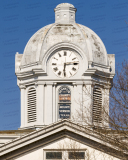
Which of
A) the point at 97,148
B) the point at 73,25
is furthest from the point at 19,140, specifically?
the point at 73,25

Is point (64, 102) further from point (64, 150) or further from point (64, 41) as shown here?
point (64, 150)

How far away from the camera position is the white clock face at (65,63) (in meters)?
60.3

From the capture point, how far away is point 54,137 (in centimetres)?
4750

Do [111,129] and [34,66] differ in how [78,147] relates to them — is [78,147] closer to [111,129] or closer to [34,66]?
[111,129]

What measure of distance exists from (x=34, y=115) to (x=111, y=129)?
17.3 metres

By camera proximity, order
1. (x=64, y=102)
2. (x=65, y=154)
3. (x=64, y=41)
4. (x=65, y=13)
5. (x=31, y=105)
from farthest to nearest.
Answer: (x=65, y=13) < (x=31, y=105) < (x=64, y=41) < (x=64, y=102) < (x=65, y=154)

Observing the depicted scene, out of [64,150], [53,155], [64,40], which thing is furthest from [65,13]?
[64,150]

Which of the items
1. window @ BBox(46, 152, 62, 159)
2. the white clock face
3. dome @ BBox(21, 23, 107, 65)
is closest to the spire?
dome @ BBox(21, 23, 107, 65)

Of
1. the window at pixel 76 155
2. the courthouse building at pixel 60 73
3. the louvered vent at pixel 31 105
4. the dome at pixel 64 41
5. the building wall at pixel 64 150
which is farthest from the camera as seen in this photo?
the dome at pixel 64 41

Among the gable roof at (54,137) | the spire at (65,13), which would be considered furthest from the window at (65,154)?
the spire at (65,13)

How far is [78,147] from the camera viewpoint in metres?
46.9

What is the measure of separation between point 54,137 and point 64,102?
12.5m

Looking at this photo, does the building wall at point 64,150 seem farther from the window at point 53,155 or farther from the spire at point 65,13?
the spire at point 65,13

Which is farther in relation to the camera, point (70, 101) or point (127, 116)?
point (70, 101)
